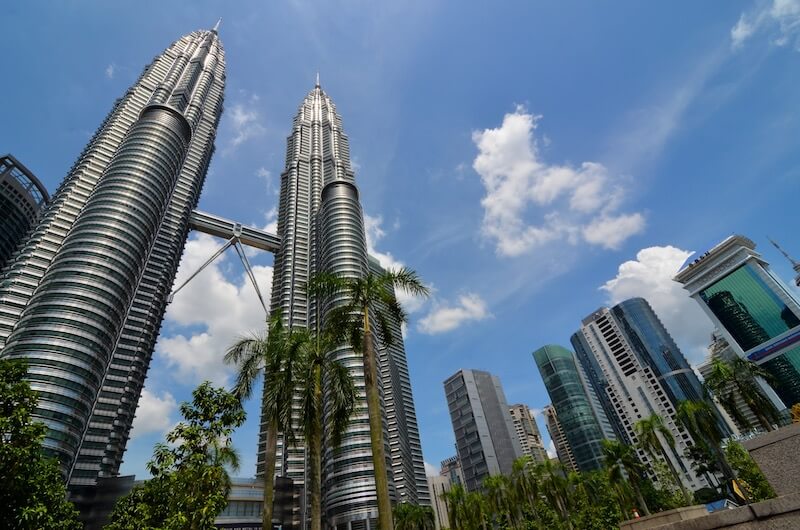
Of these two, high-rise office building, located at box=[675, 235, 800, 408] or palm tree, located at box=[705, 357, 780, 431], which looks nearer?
palm tree, located at box=[705, 357, 780, 431]

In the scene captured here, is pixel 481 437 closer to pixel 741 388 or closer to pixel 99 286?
pixel 99 286

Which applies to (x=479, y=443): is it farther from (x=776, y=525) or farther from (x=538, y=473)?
(x=776, y=525)

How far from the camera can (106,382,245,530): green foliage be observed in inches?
643

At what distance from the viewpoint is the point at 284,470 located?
11131 centimetres

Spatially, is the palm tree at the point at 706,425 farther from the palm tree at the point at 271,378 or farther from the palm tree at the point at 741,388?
the palm tree at the point at 271,378

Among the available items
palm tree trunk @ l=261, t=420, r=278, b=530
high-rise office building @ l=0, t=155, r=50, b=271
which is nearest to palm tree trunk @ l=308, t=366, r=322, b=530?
palm tree trunk @ l=261, t=420, r=278, b=530

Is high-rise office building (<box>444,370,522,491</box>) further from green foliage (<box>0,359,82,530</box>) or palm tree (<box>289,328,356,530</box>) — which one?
green foliage (<box>0,359,82,530</box>)

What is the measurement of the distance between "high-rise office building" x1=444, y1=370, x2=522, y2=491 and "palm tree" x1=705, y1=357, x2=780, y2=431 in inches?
5860

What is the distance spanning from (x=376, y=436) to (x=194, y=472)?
776 centimetres

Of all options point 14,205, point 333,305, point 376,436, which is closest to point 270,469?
point 376,436

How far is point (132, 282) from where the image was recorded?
4139 inches

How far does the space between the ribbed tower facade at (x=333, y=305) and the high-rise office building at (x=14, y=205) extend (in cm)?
8249

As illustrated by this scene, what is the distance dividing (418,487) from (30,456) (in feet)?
523

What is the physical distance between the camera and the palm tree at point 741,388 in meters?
39.1
